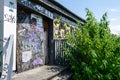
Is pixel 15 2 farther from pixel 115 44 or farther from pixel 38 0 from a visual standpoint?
pixel 115 44

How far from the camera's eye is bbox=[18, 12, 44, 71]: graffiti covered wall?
9.10 meters

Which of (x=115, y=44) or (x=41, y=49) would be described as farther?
(x=41, y=49)

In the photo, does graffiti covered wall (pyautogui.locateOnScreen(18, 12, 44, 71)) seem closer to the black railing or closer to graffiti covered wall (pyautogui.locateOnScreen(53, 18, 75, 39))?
the black railing

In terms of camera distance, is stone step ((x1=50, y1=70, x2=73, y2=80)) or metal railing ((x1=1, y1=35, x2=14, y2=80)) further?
stone step ((x1=50, y1=70, x2=73, y2=80))

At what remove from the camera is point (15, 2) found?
8.10 meters

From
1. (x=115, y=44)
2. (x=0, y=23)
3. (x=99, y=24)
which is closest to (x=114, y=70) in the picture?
(x=115, y=44)

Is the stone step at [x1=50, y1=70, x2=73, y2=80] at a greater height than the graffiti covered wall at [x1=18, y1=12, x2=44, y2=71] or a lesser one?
lesser

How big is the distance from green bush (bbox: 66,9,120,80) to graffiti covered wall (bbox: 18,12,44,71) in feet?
4.51

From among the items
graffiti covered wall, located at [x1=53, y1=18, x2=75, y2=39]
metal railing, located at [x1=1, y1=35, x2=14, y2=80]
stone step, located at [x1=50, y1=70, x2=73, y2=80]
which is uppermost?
graffiti covered wall, located at [x1=53, y1=18, x2=75, y2=39]

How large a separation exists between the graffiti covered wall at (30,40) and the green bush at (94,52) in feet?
4.51

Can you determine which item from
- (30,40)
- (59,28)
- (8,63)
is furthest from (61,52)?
(8,63)

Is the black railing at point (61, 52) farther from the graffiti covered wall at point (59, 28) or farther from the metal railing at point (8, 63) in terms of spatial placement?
the metal railing at point (8, 63)

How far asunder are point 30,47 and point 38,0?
74.3 inches

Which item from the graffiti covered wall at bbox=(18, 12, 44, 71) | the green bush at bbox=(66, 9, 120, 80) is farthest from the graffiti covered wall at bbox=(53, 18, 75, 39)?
the green bush at bbox=(66, 9, 120, 80)
